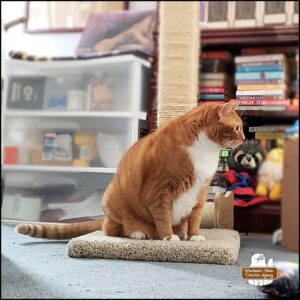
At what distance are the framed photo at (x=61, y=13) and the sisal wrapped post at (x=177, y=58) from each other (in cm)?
5

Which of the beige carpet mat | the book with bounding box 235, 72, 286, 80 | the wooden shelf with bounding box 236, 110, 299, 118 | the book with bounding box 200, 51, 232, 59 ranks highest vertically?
the book with bounding box 200, 51, 232, 59

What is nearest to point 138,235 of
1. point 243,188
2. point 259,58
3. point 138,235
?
point 138,235

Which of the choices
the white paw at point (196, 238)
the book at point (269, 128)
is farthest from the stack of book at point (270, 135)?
the white paw at point (196, 238)

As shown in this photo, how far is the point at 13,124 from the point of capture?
1.21ft

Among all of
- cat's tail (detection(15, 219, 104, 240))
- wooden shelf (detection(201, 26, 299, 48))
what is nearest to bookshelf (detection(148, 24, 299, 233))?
wooden shelf (detection(201, 26, 299, 48))

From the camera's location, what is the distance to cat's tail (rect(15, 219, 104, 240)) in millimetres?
415

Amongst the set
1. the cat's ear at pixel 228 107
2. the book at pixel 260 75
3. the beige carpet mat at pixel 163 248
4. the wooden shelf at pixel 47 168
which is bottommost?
the beige carpet mat at pixel 163 248

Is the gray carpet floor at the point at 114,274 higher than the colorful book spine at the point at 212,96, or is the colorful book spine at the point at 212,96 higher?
the colorful book spine at the point at 212,96

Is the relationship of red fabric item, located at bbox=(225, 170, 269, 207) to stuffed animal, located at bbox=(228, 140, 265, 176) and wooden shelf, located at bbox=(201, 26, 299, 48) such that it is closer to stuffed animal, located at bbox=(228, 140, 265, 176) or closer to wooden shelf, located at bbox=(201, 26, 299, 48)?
stuffed animal, located at bbox=(228, 140, 265, 176)

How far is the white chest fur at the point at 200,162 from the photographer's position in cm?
41

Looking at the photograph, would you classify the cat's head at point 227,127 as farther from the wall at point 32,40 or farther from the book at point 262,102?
the wall at point 32,40

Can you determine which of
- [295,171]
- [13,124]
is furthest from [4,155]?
[295,171]

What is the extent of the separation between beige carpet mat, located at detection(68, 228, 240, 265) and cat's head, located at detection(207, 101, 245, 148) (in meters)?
0.09

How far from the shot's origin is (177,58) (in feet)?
1.29
